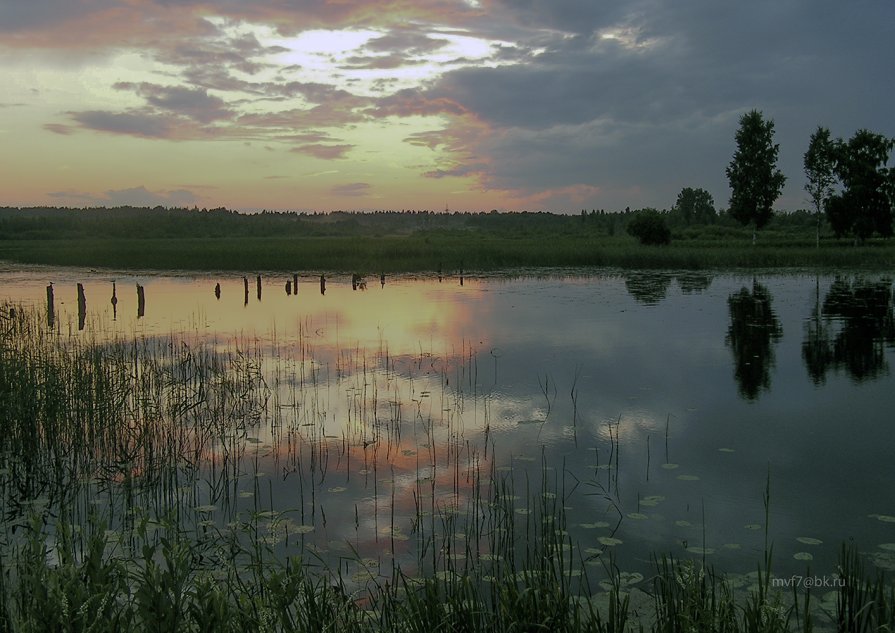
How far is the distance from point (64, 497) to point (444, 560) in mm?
4277

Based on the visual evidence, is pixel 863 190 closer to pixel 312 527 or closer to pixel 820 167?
pixel 820 167

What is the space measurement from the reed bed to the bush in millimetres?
48946

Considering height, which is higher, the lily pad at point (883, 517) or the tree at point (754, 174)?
the tree at point (754, 174)

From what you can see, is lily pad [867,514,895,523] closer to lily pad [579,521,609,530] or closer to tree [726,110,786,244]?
lily pad [579,521,609,530]

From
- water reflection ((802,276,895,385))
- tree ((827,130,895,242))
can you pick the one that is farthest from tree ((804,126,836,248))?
water reflection ((802,276,895,385))

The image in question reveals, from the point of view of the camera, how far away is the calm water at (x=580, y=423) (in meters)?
7.05

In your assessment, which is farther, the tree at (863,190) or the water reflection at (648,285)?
the tree at (863,190)

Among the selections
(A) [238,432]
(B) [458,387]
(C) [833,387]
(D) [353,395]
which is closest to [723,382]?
(C) [833,387]

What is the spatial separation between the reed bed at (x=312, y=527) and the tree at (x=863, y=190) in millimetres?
50039

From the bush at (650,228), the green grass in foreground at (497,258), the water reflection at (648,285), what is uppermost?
the bush at (650,228)

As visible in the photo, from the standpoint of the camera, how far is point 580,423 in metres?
10.6

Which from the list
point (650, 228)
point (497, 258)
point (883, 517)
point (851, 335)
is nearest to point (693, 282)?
point (851, 335)

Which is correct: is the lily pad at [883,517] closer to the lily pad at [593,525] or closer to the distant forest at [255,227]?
the lily pad at [593,525]

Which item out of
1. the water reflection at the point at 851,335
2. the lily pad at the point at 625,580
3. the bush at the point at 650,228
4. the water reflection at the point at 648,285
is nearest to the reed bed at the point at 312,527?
the lily pad at the point at 625,580
